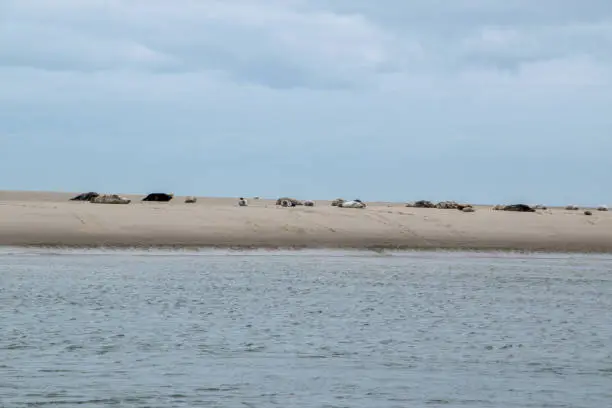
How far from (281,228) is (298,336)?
23.0 metres

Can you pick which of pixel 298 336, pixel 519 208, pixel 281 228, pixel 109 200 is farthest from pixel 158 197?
pixel 298 336

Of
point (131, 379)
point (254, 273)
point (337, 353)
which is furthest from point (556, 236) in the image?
point (131, 379)

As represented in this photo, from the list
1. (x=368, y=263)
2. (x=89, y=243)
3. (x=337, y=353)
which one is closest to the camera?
(x=337, y=353)

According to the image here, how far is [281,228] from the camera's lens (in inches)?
1571

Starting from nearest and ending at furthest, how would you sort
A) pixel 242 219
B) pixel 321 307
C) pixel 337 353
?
1. pixel 337 353
2. pixel 321 307
3. pixel 242 219

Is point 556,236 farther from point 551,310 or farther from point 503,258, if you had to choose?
point 551,310

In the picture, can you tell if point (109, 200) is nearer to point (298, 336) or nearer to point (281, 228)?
point (281, 228)

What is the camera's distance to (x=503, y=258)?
121ft

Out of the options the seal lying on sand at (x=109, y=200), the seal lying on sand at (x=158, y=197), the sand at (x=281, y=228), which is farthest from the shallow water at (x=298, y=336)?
the seal lying on sand at (x=158, y=197)

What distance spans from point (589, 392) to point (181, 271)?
17.8m

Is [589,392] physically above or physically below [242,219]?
below

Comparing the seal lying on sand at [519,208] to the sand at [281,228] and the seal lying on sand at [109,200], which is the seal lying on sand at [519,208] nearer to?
the sand at [281,228]

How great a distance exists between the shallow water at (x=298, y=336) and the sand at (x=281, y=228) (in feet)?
19.5

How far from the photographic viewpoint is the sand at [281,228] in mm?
37156
